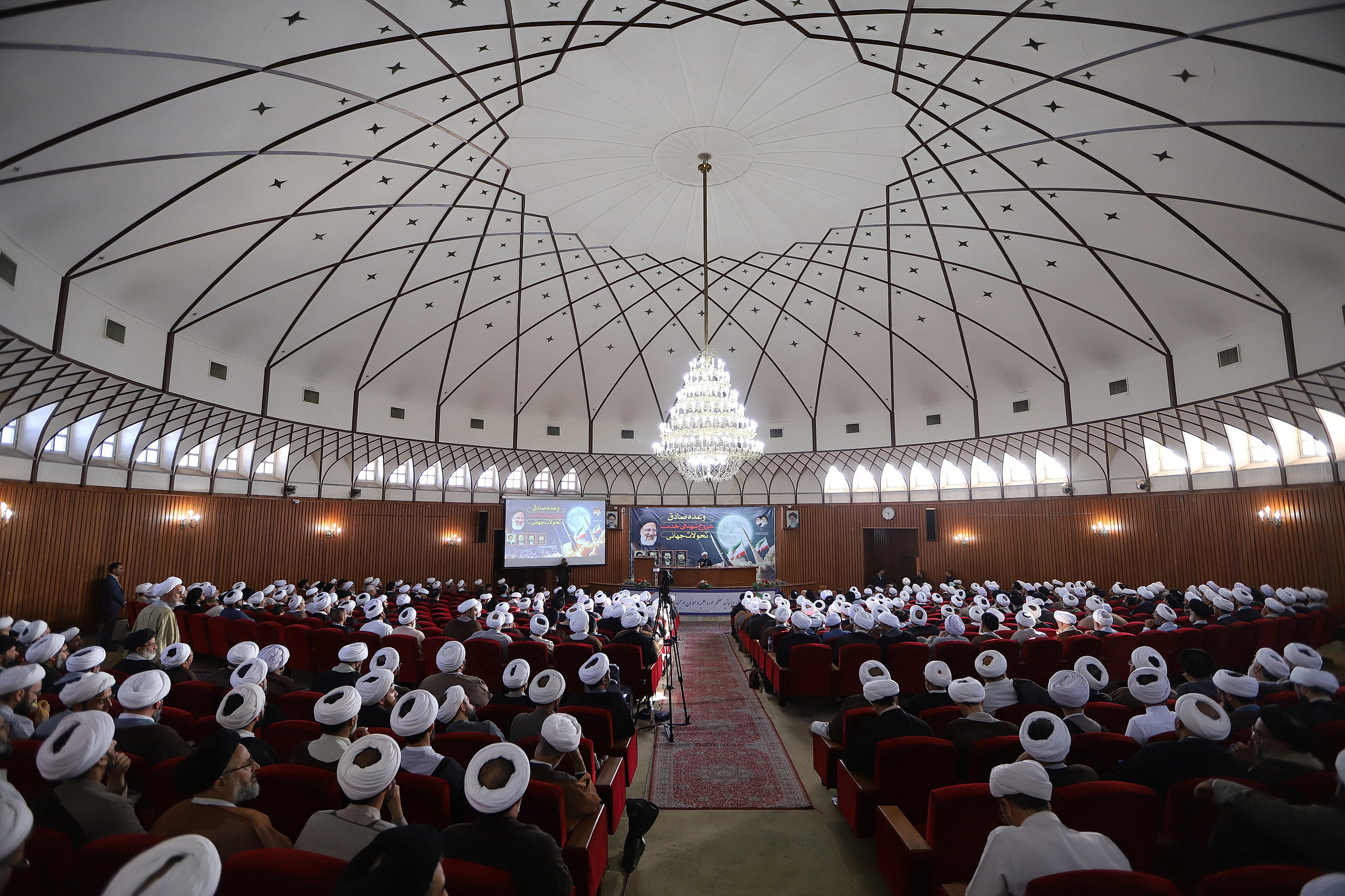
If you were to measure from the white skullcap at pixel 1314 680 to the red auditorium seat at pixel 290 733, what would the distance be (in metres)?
8.78

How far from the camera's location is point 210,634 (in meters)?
11.4

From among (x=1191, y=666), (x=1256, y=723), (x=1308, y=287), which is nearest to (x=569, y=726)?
(x=1256, y=723)

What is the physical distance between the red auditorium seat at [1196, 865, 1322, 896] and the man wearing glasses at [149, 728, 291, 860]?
164 inches

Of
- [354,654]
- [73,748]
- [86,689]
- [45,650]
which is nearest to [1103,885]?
[73,748]

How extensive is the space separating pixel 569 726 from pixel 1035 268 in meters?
16.4

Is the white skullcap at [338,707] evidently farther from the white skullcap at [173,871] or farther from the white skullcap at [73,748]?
the white skullcap at [173,871]

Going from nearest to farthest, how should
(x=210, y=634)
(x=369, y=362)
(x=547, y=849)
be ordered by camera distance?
(x=547, y=849) < (x=210, y=634) < (x=369, y=362)

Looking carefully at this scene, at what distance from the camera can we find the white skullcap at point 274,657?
6.99 m

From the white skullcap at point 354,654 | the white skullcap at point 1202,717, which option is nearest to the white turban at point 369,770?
the white skullcap at point 354,654

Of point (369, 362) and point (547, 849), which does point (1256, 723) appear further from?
point (369, 362)

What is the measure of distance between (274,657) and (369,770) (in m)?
5.35

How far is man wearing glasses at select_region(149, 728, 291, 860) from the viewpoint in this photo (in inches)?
113

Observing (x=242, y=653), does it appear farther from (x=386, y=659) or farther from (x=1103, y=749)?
(x=1103, y=749)

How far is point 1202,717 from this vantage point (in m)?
4.10
